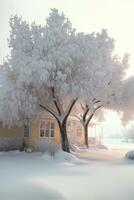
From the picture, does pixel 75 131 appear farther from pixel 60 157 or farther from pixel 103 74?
pixel 60 157

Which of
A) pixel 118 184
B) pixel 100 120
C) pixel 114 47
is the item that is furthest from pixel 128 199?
pixel 100 120

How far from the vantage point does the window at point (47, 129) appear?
32447mm

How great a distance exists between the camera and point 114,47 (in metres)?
36.7

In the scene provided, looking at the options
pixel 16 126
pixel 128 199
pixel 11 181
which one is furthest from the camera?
pixel 16 126

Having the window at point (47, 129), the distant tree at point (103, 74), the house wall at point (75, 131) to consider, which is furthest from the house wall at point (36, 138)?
the house wall at point (75, 131)

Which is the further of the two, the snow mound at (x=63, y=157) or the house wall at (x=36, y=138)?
the house wall at (x=36, y=138)

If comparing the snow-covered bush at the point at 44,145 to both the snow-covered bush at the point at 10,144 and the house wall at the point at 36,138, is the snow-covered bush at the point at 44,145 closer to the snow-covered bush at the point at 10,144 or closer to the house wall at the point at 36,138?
the house wall at the point at 36,138

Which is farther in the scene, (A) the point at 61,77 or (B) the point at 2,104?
(B) the point at 2,104

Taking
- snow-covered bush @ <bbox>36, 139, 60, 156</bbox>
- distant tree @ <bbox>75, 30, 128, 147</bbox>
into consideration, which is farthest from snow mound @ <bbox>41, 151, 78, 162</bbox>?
snow-covered bush @ <bbox>36, 139, 60, 156</bbox>

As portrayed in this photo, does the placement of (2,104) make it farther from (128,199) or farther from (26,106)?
(128,199)

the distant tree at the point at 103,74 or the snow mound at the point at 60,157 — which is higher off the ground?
the distant tree at the point at 103,74

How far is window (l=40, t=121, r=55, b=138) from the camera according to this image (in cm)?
3245

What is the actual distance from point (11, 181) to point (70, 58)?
13817 millimetres

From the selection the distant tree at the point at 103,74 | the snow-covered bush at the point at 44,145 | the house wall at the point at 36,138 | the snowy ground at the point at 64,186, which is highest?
the distant tree at the point at 103,74
